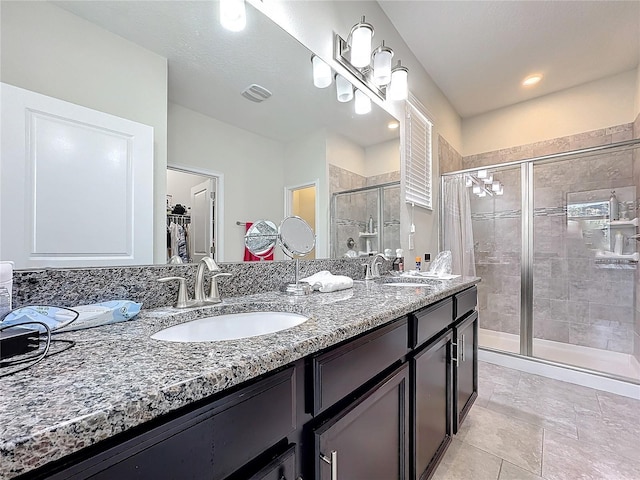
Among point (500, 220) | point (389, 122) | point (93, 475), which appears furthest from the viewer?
Answer: point (500, 220)

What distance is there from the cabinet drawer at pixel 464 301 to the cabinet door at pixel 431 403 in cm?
16

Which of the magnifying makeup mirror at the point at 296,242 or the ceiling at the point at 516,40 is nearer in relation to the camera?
the magnifying makeup mirror at the point at 296,242

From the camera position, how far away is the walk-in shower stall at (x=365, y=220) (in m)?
1.64

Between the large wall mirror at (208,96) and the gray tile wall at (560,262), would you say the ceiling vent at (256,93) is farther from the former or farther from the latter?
the gray tile wall at (560,262)

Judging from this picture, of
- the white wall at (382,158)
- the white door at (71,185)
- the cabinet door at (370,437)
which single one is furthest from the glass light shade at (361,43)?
the cabinet door at (370,437)

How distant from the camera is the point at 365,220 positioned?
1.85 metres

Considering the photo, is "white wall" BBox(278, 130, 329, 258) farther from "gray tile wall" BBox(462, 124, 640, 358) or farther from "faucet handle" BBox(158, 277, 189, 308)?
"gray tile wall" BBox(462, 124, 640, 358)

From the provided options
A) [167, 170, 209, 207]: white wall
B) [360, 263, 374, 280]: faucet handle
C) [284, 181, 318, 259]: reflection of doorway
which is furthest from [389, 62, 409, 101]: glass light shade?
[167, 170, 209, 207]: white wall

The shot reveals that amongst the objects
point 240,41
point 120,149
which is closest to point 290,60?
point 240,41

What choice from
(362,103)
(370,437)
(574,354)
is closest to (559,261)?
(574,354)

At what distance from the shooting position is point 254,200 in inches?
47.9

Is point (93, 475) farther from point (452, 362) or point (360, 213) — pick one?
point (360, 213)

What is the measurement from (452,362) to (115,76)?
1654 mm

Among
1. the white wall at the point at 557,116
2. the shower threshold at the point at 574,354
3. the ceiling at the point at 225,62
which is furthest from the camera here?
the white wall at the point at 557,116
